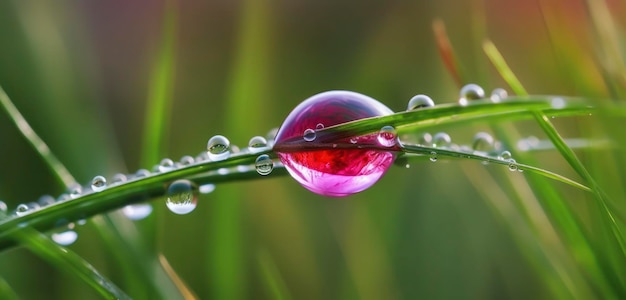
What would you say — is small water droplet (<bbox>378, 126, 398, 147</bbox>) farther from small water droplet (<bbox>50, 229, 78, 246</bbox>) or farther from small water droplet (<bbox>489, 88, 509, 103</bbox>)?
small water droplet (<bbox>50, 229, 78, 246</bbox>)

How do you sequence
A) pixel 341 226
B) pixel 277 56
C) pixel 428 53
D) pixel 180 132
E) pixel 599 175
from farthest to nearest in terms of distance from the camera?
1. pixel 277 56
2. pixel 428 53
3. pixel 180 132
4. pixel 341 226
5. pixel 599 175

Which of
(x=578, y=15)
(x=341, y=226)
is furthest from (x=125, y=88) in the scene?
(x=578, y=15)

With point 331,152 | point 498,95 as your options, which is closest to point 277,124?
point 498,95

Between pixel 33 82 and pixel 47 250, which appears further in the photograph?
pixel 33 82

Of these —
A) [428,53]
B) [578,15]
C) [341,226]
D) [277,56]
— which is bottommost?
[341,226]

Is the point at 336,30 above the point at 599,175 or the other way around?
above

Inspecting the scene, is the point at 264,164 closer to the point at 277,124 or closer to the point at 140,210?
the point at 140,210

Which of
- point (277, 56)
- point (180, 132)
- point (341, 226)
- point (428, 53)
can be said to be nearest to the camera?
point (341, 226)

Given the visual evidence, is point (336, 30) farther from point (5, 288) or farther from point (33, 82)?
point (5, 288)
